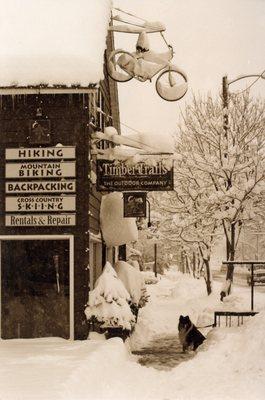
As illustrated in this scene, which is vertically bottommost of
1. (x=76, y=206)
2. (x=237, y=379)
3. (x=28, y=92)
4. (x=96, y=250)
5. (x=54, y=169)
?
(x=237, y=379)

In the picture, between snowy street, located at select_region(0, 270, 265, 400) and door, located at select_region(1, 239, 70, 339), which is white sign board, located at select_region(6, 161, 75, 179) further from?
snowy street, located at select_region(0, 270, 265, 400)

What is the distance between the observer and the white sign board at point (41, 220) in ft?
39.4

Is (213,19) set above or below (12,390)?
above

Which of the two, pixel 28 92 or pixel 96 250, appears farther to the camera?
pixel 96 250

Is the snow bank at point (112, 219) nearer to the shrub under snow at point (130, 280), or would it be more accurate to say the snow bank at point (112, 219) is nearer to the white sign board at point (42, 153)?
the shrub under snow at point (130, 280)

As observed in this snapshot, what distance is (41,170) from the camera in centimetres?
1202

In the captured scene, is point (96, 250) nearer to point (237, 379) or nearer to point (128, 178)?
point (128, 178)

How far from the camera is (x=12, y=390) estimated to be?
24.1 ft

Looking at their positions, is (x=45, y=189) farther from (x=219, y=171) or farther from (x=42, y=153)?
(x=219, y=171)

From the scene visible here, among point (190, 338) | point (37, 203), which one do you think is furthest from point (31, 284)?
point (190, 338)

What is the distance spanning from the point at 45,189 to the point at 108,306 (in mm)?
2619

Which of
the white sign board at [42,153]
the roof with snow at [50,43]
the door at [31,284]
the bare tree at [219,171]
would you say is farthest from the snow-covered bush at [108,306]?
the bare tree at [219,171]

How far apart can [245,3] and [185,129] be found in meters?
14.9

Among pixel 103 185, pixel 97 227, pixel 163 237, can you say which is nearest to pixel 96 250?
pixel 97 227
